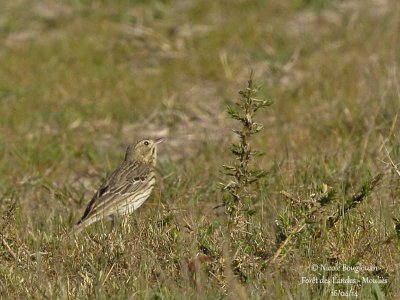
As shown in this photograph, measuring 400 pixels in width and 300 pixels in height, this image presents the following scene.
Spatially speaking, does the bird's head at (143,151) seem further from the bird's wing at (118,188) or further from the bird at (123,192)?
the bird's wing at (118,188)

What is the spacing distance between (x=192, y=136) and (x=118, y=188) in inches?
94.6

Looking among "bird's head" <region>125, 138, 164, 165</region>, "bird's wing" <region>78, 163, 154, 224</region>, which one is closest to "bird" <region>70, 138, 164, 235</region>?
"bird's wing" <region>78, 163, 154, 224</region>

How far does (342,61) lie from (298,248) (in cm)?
609

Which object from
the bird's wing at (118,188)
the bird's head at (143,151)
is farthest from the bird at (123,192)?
the bird's head at (143,151)

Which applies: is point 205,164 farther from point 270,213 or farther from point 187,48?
point 187,48

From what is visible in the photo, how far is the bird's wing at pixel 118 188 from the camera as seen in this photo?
28.6 ft

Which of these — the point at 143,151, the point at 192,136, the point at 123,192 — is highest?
the point at 143,151

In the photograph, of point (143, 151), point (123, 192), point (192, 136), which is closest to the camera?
point (123, 192)

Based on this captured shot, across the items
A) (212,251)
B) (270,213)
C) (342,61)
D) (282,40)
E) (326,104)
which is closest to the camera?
(212,251)

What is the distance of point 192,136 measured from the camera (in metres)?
11.3

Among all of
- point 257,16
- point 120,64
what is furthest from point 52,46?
point 257,16

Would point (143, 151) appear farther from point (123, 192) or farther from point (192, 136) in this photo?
point (192, 136)

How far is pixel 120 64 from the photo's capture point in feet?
45.1

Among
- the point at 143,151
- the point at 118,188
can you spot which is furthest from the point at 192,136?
the point at 118,188
